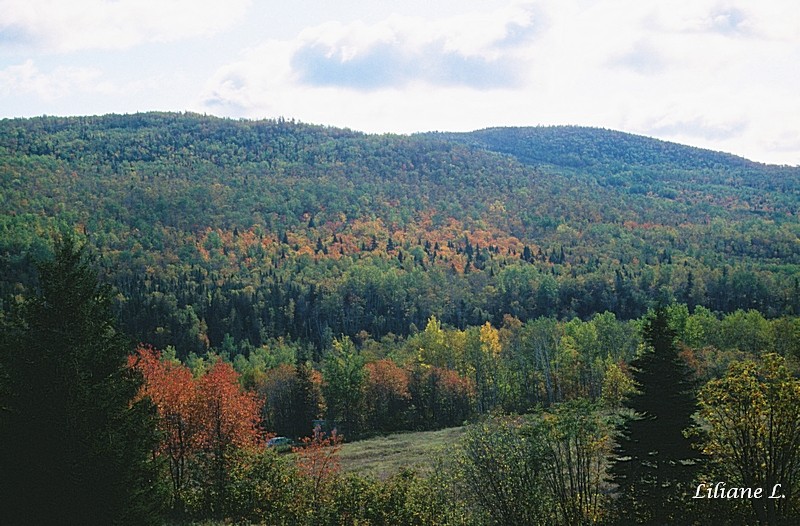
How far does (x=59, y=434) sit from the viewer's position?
2022 cm

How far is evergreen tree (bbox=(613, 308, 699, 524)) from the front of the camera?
2720 centimetres

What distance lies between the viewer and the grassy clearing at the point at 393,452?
53156 millimetres

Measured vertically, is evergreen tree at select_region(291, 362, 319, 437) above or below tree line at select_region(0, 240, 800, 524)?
below

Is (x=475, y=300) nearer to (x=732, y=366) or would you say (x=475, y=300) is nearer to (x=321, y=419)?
(x=321, y=419)

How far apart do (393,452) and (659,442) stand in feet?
131

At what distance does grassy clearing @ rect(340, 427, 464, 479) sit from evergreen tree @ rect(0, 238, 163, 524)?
28866 millimetres

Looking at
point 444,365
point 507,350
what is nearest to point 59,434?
point 444,365

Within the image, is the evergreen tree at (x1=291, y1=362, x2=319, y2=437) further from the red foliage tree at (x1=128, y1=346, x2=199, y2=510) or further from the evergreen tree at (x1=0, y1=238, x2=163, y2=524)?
the evergreen tree at (x1=0, y1=238, x2=163, y2=524)

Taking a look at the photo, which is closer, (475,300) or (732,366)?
(732,366)

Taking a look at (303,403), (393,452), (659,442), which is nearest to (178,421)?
(393,452)

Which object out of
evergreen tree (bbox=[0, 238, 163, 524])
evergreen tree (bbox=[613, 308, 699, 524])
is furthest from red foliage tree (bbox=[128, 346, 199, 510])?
evergreen tree (bbox=[613, 308, 699, 524])

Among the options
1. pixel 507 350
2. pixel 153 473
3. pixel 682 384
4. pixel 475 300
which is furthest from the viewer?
pixel 475 300

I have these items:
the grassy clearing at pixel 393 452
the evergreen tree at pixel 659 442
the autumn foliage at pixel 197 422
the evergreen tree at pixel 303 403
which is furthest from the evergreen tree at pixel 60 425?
the evergreen tree at pixel 303 403

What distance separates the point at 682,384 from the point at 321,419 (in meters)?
63.7
